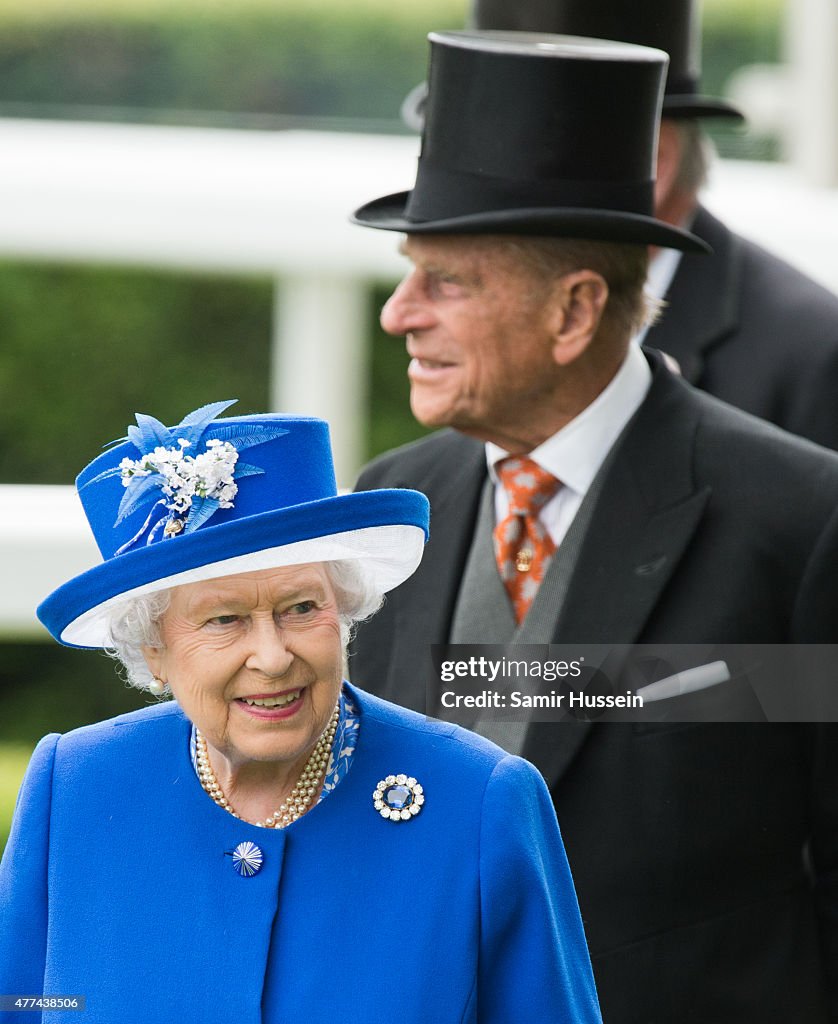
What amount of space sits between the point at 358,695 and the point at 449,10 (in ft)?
23.9

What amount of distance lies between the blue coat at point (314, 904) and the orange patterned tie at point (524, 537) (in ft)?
2.56

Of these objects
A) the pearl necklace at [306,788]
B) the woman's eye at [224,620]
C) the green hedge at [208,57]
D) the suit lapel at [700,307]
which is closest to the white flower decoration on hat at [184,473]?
the woman's eye at [224,620]

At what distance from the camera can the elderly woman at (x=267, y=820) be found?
87.7 inches

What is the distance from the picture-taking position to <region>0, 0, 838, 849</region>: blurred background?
7410 mm

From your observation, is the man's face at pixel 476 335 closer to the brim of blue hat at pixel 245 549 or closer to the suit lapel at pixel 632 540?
the suit lapel at pixel 632 540

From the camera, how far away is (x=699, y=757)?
2.94m

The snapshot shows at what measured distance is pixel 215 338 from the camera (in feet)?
27.2

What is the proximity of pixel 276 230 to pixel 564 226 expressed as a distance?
4701mm

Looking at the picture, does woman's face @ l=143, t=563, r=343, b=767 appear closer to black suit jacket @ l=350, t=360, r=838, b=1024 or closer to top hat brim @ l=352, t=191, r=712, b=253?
black suit jacket @ l=350, t=360, r=838, b=1024

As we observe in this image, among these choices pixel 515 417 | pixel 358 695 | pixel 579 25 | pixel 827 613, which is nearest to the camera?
pixel 358 695

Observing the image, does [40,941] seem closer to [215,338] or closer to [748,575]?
[748,575]

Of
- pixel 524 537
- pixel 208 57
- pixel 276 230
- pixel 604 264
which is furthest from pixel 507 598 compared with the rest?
pixel 208 57

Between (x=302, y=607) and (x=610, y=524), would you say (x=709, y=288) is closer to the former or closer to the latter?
(x=610, y=524)

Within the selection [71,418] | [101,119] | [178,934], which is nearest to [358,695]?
[178,934]
